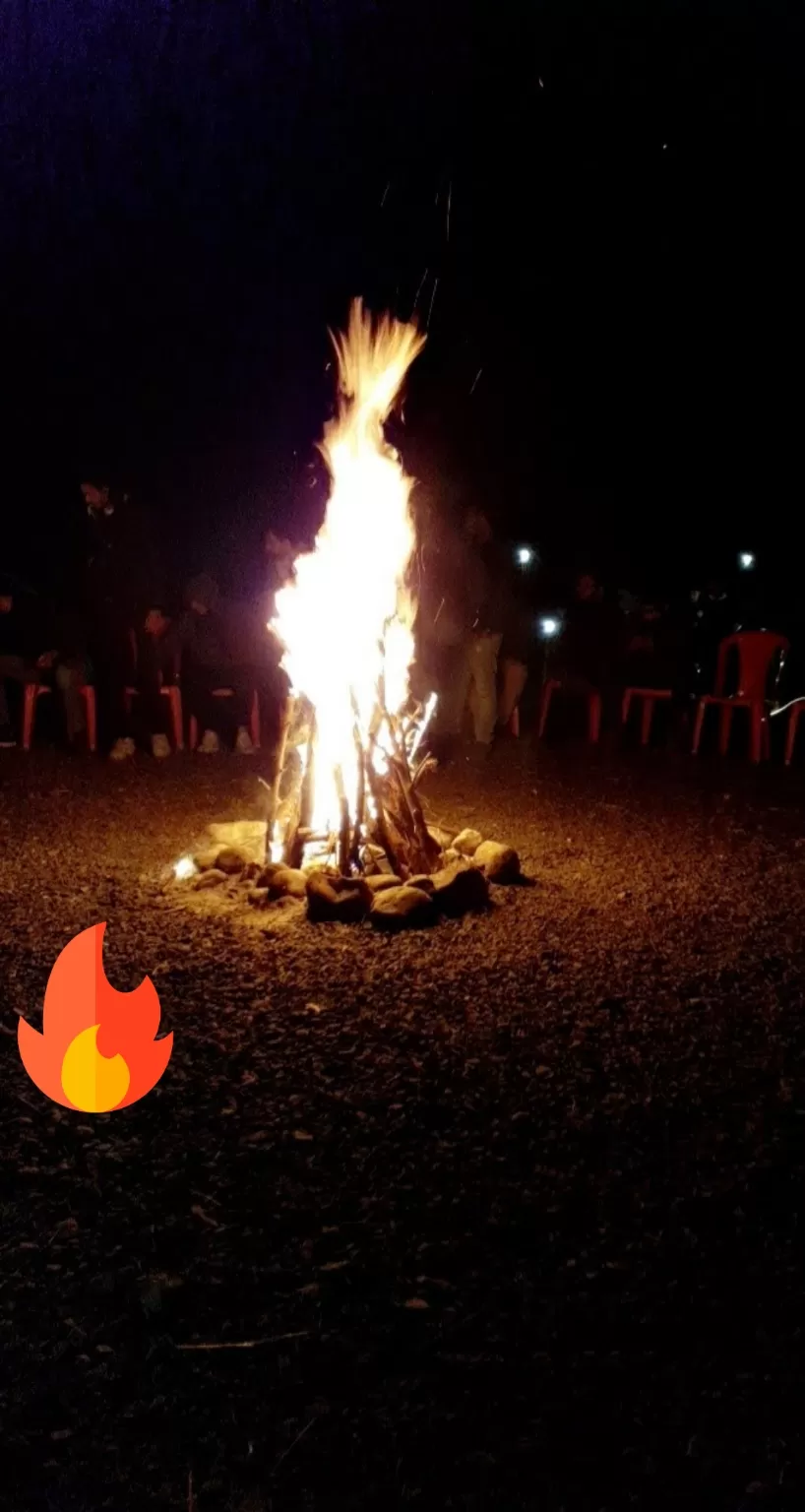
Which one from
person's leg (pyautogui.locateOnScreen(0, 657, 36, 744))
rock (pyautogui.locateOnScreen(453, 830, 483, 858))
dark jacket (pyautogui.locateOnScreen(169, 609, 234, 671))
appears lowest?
rock (pyautogui.locateOnScreen(453, 830, 483, 858))

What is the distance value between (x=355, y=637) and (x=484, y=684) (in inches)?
181

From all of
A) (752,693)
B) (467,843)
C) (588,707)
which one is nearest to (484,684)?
(588,707)

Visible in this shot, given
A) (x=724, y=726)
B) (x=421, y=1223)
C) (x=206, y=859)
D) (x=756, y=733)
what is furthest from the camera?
(x=724, y=726)

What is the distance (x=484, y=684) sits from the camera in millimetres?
11328

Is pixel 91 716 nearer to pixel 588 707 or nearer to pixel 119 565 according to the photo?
pixel 119 565

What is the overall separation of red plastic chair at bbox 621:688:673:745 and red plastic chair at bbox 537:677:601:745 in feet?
0.89

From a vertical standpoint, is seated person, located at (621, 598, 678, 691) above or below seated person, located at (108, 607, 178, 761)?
above

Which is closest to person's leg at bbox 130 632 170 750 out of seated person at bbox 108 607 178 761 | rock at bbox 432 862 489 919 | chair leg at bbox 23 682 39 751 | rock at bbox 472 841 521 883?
seated person at bbox 108 607 178 761

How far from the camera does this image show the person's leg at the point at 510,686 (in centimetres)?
1161

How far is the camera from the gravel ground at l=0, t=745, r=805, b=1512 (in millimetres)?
2594

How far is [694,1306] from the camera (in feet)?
10.2

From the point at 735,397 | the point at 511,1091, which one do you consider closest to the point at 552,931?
the point at 511,1091

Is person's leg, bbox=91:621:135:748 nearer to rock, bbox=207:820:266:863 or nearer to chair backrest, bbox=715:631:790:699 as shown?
rock, bbox=207:820:266:863

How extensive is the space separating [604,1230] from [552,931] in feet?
8.67
